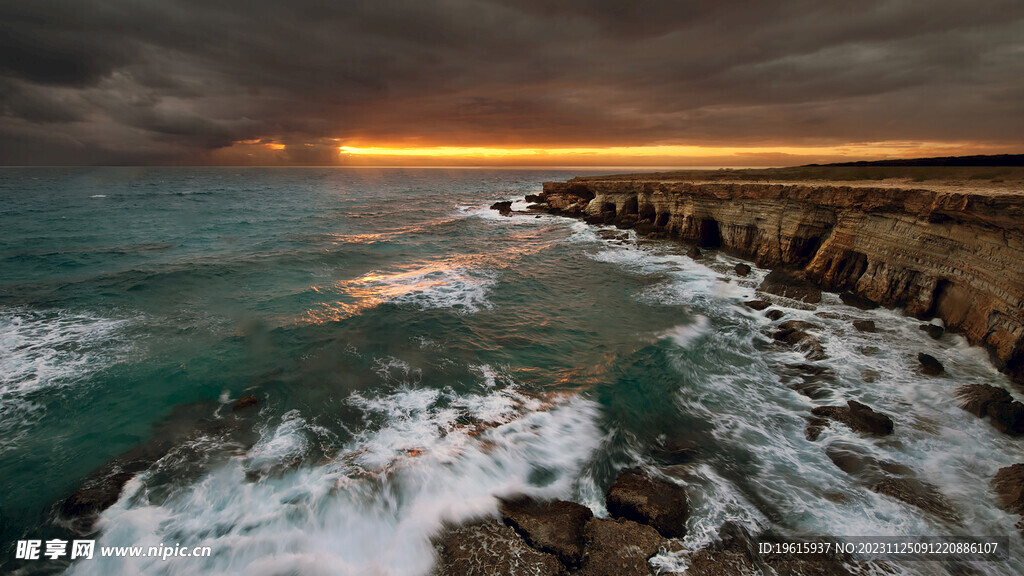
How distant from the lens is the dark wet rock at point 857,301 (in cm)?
1515

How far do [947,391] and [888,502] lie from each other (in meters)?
5.73

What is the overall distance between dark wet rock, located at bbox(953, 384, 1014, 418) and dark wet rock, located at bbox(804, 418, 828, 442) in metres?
3.57

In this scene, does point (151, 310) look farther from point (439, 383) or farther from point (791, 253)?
point (791, 253)

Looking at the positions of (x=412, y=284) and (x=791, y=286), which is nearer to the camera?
(x=791, y=286)

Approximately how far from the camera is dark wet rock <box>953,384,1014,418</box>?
8.99m

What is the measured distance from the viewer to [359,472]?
26.1ft

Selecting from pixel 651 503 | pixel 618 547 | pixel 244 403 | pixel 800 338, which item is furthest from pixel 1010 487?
pixel 244 403

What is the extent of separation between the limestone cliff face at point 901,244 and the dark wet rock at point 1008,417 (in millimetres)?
2507

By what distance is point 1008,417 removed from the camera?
8516 millimetres

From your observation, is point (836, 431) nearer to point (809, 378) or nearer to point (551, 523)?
point (809, 378)

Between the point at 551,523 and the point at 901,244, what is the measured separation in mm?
17273

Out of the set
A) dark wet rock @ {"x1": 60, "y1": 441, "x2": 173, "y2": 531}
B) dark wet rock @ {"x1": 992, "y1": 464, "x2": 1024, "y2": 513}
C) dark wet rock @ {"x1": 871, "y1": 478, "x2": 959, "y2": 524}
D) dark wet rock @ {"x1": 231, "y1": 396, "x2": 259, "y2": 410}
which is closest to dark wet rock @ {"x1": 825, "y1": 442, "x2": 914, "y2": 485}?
dark wet rock @ {"x1": 871, "y1": 478, "x2": 959, "y2": 524}

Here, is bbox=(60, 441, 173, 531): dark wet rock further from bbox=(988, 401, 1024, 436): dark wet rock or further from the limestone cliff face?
the limestone cliff face

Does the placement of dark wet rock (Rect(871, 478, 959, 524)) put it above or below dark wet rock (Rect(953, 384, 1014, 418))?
A: below
